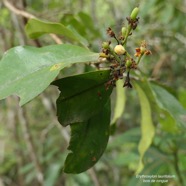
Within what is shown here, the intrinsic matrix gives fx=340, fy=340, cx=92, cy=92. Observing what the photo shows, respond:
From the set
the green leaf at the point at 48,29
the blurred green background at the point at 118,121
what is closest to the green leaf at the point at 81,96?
the green leaf at the point at 48,29

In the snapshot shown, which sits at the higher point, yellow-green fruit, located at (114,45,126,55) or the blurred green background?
yellow-green fruit, located at (114,45,126,55)

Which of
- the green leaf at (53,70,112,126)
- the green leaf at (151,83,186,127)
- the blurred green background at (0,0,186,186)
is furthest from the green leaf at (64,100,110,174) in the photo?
the blurred green background at (0,0,186,186)

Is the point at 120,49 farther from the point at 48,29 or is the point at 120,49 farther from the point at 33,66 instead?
Result: the point at 48,29

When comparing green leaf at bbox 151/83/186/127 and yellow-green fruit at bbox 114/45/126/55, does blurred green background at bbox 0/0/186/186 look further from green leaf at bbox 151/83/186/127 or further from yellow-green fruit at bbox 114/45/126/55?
yellow-green fruit at bbox 114/45/126/55

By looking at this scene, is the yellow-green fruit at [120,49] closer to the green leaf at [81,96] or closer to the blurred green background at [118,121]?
the green leaf at [81,96]

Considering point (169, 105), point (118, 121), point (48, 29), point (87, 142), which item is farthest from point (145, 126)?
point (118, 121)
